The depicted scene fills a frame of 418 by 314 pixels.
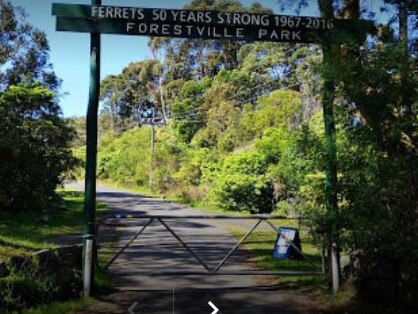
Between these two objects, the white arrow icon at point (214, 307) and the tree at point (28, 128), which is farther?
the tree at point (28, 128)

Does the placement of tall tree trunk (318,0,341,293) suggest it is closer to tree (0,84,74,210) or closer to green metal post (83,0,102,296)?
green metal post (83,0,102,296)

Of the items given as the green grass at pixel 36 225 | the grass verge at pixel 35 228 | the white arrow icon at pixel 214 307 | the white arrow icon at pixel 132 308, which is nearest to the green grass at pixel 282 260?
the white arrow icon at pixel 214 307

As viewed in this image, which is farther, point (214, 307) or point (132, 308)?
point (214, 307)

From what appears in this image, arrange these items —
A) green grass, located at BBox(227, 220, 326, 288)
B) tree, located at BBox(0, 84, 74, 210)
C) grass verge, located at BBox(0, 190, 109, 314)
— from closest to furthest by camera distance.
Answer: green grass, located at BBox(227, 220, 326, 288) → grass verge, located at BBox(0, 190, 109, 314) → tree, located at BBox(0, 84, 74, 210)

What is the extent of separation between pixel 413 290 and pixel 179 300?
3280 millimetres

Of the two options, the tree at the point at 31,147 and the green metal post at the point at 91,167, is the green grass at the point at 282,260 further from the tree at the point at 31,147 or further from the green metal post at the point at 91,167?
the tree at the point at 31,147

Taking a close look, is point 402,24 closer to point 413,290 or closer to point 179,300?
point 413,290

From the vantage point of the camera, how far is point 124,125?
9025 cm

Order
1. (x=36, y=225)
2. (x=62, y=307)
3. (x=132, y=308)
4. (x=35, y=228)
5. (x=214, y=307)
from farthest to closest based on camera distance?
(x=36, y=225) → (x=35, y=228) → (x=214, y=307) → (x=132, y=308) → (x=62, y=307)

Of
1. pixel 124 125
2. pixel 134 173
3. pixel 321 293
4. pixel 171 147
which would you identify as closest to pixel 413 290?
pixel 321 293

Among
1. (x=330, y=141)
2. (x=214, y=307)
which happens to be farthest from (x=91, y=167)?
(x=330, y=141)

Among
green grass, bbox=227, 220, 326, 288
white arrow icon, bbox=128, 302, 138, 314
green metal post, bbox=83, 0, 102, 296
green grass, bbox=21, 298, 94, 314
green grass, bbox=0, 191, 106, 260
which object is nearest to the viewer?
green grass, bbox=21, 298, 94, 314

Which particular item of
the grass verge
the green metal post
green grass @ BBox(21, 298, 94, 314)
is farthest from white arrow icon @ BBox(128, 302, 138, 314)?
the grass verge

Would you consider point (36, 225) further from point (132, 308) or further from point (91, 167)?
point (132, 308)
